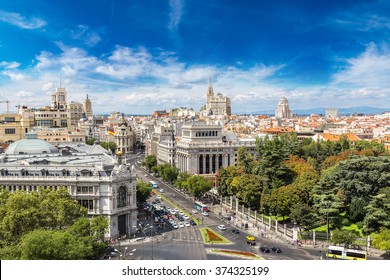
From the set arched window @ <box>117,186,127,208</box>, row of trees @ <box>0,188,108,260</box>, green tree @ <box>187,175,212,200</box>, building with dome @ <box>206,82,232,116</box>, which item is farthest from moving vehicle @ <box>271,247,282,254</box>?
building with dome @ <box>206,82,232,116</box>

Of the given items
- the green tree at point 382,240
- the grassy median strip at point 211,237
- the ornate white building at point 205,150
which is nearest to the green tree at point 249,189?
the grassy median strip at point 211,237

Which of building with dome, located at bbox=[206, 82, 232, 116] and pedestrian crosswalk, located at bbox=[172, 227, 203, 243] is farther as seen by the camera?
building with dome, located at bbox=[206, 82, 232, 116]

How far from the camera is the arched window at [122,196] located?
2531cm

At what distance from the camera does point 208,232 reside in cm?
2562

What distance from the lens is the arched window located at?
83.0 feet

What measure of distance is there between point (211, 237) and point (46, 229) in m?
9.57

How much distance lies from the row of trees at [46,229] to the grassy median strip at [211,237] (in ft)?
19.4

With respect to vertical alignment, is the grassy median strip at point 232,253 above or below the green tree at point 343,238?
below

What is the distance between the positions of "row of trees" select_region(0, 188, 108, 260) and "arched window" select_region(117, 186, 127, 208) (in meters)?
3.34

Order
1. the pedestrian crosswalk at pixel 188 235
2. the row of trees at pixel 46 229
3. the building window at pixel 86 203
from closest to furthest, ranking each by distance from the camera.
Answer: the row of trees at pixel 46 229 < the pedestrian crosswalk at pixel 188 235 < the building window at pixel 86 203

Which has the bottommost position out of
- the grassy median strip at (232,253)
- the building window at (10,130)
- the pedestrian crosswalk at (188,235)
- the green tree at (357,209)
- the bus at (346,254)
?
the pedestrian crosswalk at (188,235)

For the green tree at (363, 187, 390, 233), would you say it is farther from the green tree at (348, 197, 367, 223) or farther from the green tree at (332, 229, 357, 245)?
the green tree at (332, 229, 357, 245)

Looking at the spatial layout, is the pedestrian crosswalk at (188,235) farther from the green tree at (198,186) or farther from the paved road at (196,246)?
the green tree at (198,186)
